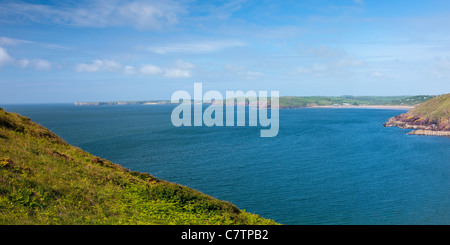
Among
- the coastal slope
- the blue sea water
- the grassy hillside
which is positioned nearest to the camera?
the grassy hillside

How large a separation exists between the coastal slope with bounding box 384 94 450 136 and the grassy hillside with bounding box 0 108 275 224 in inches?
5119

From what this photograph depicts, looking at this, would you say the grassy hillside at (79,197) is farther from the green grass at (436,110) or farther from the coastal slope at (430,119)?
the green grass at (436,110)

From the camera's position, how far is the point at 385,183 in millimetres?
52375

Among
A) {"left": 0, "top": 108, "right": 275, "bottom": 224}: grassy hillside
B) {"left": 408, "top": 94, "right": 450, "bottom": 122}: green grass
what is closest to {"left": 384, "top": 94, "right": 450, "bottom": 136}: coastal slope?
{"left": 408, "top": 94, "right": 450, "bottom": 122}: green grass

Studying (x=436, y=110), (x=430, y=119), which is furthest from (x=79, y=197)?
(x=436, y=110)

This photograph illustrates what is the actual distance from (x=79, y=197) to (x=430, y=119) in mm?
157089

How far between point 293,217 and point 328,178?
20.7 metres

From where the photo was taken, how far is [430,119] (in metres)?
133

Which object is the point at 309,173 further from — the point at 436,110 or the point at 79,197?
the point at 436,110

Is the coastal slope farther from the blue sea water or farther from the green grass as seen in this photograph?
the blue sea water

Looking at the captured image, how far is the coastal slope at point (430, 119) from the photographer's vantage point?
122 meters

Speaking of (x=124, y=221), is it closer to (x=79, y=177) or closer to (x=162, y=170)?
(x=79, y=177)

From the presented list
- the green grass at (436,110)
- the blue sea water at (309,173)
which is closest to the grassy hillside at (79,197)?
the blue sea water at (309,173)

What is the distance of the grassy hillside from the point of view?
14.0 meters
